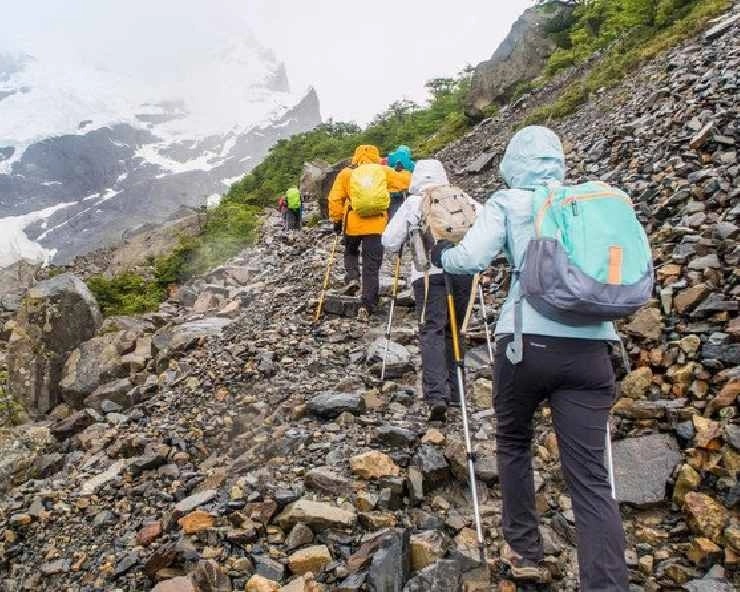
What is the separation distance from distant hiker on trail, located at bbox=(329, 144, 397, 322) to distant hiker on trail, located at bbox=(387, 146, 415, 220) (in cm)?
13

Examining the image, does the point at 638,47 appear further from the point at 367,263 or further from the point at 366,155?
the point at 367,263

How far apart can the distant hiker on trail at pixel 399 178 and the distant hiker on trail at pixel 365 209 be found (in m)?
0.13

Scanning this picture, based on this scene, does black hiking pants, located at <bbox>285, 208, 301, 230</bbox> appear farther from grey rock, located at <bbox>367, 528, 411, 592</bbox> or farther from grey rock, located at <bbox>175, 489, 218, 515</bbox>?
grey rock, located at <bbox>367, 528, 411, 592</bbox>

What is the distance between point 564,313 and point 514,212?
29.1 inches

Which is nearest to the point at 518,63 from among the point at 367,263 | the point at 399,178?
the point at 399,178

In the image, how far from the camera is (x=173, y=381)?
30.3 feet

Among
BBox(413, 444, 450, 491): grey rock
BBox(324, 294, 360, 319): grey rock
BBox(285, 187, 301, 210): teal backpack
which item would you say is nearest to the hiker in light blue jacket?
BBox(413, 444, 450, 491): grey rock

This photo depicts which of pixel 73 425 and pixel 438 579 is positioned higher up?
pixel 438 579

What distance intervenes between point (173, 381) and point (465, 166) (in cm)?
1445

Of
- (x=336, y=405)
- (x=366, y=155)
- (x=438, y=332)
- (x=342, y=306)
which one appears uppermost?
(x=366, y=155)

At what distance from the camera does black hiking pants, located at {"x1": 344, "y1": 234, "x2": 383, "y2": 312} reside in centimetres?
927

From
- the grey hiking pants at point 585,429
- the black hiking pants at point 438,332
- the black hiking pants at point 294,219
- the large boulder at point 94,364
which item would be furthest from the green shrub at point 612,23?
the large boulder at point 94,364

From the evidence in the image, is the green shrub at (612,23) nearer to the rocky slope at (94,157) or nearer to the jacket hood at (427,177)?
the jacket hood at (427,177)

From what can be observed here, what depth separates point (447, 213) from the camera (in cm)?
489
